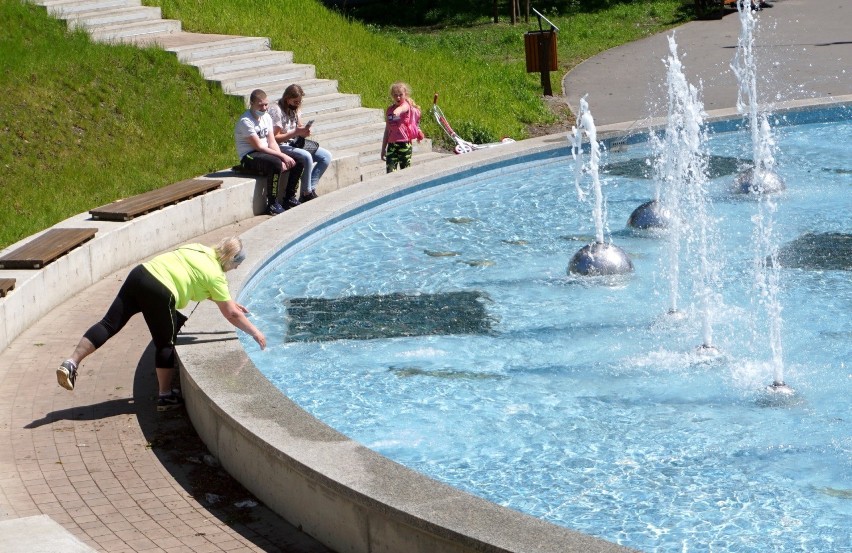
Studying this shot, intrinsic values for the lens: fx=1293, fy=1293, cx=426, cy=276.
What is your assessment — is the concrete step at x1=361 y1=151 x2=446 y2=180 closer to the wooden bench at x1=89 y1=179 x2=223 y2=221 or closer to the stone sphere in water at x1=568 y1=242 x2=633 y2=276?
the wooden bench at x1=89 y1=179 x2=223 y2=221

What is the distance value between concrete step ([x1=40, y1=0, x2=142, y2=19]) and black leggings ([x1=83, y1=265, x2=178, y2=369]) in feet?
33.4

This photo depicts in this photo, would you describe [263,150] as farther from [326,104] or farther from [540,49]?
[540,49]

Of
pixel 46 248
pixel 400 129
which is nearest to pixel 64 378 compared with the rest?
pixel 46 248

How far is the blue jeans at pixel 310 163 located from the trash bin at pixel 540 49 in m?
6.53

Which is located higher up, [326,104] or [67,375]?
[326,104]

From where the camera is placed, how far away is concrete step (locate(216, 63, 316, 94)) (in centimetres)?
1689

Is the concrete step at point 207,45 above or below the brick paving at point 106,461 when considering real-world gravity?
above

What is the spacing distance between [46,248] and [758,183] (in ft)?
25.5

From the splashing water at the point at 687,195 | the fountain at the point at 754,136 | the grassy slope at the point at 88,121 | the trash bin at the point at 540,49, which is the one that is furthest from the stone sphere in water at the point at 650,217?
the trash bin at the point at 540,49

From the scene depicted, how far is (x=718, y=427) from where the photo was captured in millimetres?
8227

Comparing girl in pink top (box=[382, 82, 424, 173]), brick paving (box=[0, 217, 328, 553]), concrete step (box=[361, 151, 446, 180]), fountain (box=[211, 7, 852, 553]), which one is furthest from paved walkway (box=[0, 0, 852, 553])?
concrete step (box=[361, 151, 446, 180])

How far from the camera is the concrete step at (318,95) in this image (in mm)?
16953

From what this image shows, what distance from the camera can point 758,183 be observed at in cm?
1436

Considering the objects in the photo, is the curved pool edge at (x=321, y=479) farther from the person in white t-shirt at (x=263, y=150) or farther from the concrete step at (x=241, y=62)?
the concrete step at (x=241, y=62)
